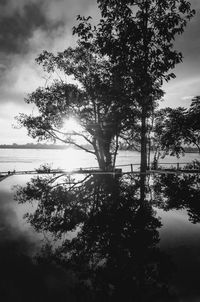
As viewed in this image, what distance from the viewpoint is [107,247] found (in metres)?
5.08

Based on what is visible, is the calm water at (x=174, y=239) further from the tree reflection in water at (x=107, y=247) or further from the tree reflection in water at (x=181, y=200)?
the tree reflection in water at (x=107, y=247)

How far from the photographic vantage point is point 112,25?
1464cm

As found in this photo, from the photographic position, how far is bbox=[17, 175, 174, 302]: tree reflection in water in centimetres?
353

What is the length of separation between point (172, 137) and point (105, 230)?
2794 cm

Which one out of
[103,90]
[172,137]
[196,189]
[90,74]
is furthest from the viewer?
[172,137]

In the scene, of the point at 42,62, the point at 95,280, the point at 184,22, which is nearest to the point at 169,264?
the point at 95,280

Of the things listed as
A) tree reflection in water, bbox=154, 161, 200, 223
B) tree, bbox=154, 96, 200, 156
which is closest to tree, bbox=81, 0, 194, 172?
tree reflection in water, bbox=154, 161, 200, 223

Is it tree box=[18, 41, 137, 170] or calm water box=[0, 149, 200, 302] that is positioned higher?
tree box=[18, 41, 137, 170]

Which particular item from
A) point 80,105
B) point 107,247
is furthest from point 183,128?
point 107,247

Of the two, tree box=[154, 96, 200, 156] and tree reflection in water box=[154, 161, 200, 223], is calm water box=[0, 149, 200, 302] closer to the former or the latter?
tree reflection in water box=[154, 161, 200, 223]

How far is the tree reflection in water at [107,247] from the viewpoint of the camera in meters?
3.53

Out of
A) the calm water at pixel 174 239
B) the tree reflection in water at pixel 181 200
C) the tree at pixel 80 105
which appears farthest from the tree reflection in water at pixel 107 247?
the tree at pixel 80 105

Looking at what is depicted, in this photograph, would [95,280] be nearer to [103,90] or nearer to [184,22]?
[184,22]

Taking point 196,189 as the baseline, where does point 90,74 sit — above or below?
above
